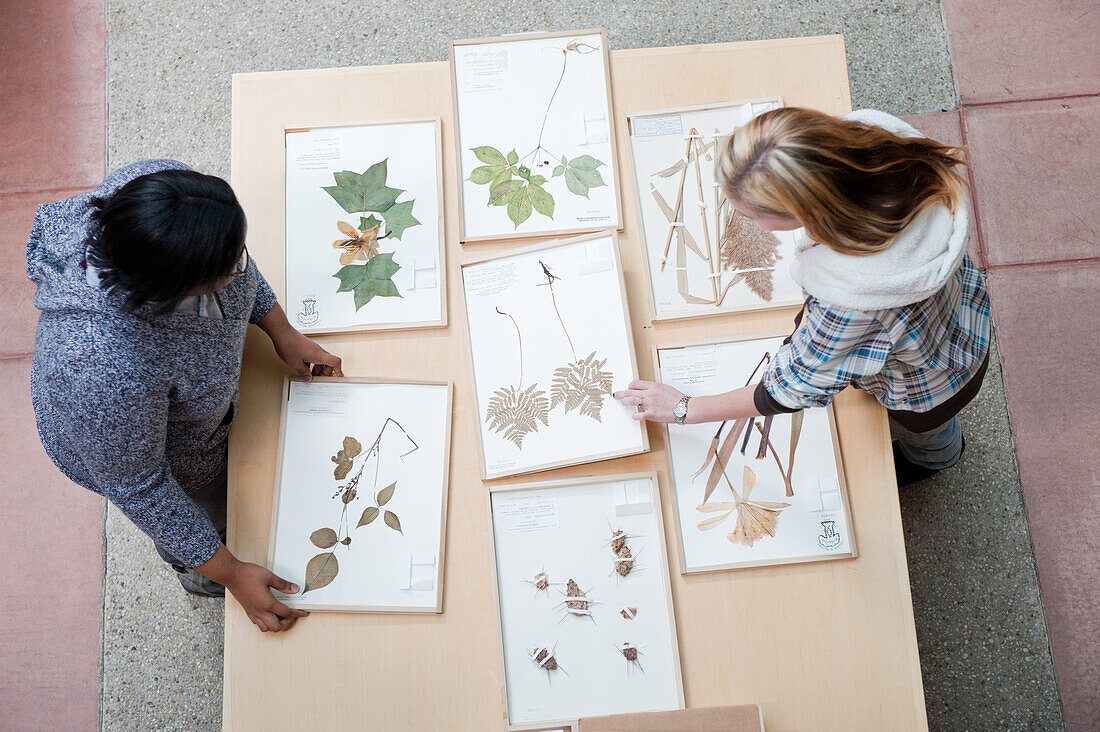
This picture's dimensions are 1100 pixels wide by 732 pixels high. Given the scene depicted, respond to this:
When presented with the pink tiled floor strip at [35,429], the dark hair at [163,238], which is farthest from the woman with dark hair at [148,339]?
the pink tiled floor strip at [35,429]

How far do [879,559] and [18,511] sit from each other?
7.39 ft

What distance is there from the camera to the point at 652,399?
1.36m

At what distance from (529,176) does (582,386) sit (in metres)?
0.47

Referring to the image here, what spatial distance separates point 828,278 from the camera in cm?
108

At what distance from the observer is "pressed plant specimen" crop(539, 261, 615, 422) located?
1.41 meters

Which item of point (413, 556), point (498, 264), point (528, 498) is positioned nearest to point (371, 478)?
point (413, 556)

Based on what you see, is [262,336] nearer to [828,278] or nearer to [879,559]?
[828,278]

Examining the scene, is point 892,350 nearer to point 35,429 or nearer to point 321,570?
point 321,570

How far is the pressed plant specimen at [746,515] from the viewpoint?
138 centimetres

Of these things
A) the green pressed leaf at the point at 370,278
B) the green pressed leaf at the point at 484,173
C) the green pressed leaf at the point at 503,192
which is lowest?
the green pressed leaf at the point at 370,278

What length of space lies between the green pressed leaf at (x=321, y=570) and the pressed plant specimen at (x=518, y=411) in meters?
0.39

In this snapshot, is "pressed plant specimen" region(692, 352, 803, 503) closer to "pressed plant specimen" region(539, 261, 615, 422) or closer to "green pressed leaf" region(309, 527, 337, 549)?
"pressed plant specimen" region(539, 261, 615, 422)

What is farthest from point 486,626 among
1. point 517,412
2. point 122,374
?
point 122,374

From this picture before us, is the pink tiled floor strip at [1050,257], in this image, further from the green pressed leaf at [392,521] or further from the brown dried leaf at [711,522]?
the green pressed leaf at [392,521]
